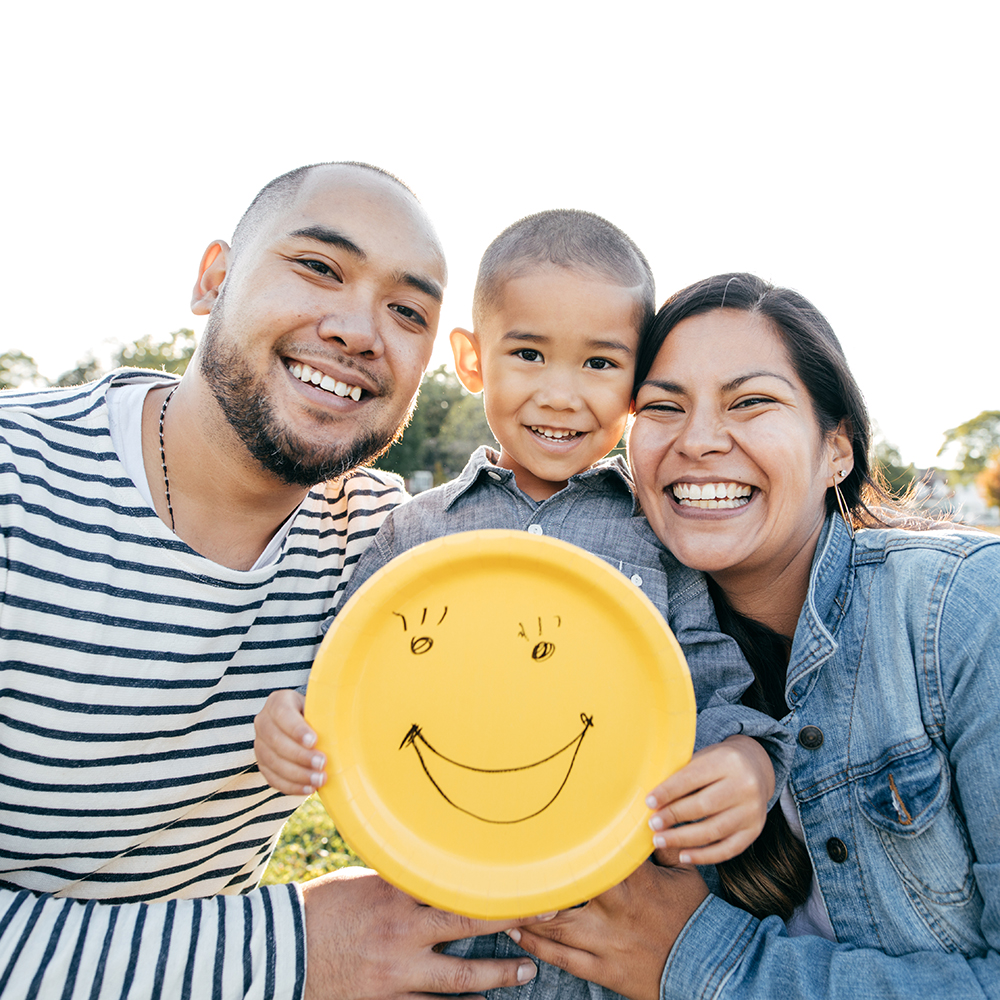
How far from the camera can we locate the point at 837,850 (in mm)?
2039

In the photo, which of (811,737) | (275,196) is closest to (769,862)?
(811,737)

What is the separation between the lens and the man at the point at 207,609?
1.82m

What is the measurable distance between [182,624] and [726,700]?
71.8 inches

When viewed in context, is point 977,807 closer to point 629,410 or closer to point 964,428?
point 629,410

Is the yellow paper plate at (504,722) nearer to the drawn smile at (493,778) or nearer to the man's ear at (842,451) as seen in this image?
the drawn smile at (493,778)

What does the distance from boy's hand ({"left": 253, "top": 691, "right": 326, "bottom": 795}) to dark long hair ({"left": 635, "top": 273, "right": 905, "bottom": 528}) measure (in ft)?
5.70

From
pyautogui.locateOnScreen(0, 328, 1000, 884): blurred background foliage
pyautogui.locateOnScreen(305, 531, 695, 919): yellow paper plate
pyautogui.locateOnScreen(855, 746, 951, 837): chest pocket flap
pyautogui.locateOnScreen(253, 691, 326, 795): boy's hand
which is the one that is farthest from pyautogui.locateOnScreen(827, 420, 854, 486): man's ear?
pyautogui.locateOnScreen(0, 328, 1000, 884): blurred background foliage

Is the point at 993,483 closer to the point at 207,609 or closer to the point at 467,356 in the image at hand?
the point at 467,356

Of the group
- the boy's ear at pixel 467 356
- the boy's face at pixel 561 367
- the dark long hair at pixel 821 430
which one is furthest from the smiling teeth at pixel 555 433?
the boy's ear at pixel 467 356

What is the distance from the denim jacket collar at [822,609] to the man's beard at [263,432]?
1717mm

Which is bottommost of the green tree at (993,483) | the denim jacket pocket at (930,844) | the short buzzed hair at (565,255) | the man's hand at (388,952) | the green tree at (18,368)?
the green tree at (18,368)

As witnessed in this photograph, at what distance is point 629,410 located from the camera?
2670 mm

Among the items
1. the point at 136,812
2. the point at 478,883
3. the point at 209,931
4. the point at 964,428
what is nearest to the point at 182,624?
the point at 136,812

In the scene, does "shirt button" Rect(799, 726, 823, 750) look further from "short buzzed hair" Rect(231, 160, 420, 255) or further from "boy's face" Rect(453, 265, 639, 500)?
"short buzzed hair" Rect(231, 160, 420, 255)
